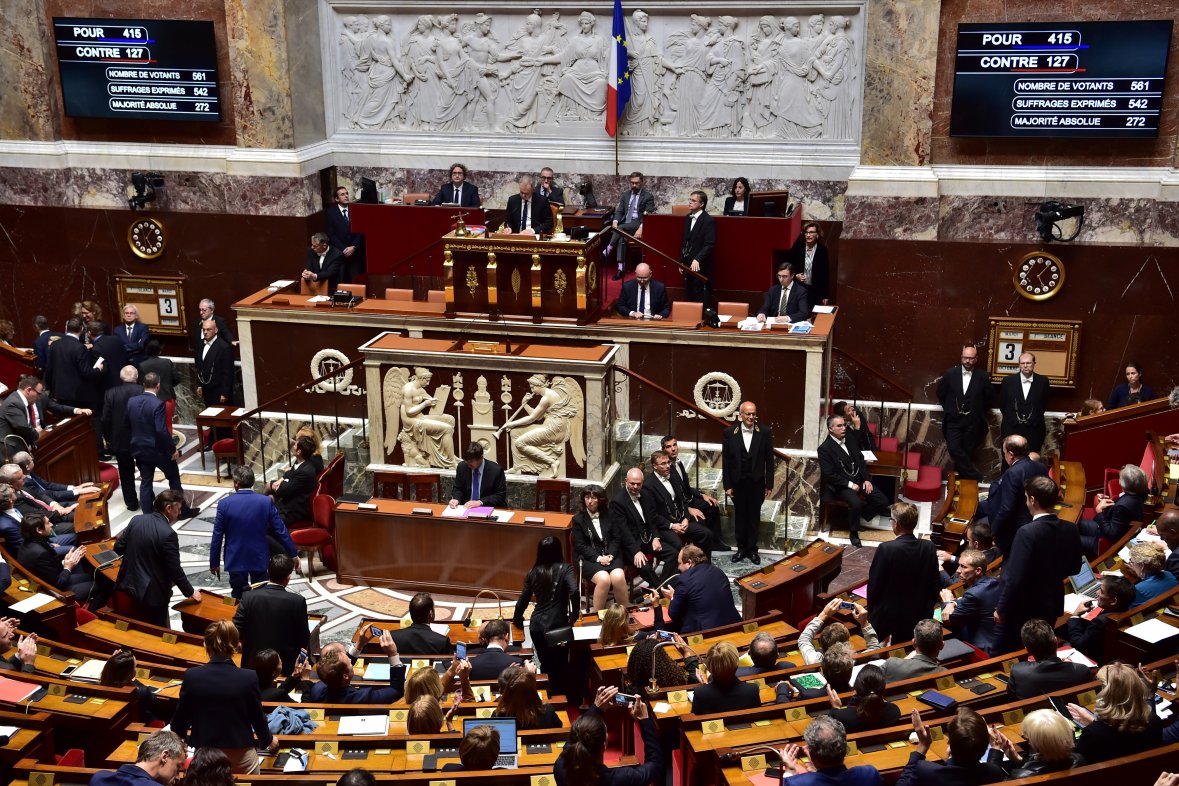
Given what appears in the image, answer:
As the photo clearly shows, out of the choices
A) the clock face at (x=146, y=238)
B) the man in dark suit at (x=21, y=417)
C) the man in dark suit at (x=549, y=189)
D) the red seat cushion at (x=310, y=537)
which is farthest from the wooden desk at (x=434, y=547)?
the clock face at (x=146, y=238)

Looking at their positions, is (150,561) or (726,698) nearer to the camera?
(726,698)

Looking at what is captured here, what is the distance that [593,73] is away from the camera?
1678 centimetres

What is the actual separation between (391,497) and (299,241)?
4.95 meters

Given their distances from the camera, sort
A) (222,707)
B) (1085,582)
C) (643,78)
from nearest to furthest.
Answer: (222,707), (1085,582), (643,78)

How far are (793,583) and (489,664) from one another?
2.81m

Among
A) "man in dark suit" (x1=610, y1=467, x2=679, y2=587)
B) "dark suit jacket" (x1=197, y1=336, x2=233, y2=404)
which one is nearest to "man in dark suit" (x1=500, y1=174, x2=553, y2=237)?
"dark suit jacket" (x1=197, y1=336, x2=233, y2=404)

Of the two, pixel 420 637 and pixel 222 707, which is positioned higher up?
pixel 222 707

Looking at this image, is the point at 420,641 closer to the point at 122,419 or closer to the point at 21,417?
the point at 122,419

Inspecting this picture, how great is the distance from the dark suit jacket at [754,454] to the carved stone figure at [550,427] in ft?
4.67

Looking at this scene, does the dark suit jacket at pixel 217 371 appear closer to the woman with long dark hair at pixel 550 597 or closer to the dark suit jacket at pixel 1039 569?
the woman with long dark hair at pixel 550 597

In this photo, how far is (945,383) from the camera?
45.7 ft

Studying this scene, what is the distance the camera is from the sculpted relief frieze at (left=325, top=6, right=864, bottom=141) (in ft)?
52.4

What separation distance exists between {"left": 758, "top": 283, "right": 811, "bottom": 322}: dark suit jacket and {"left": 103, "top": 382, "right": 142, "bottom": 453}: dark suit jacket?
6615 mm


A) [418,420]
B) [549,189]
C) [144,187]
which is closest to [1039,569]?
[418,420]
